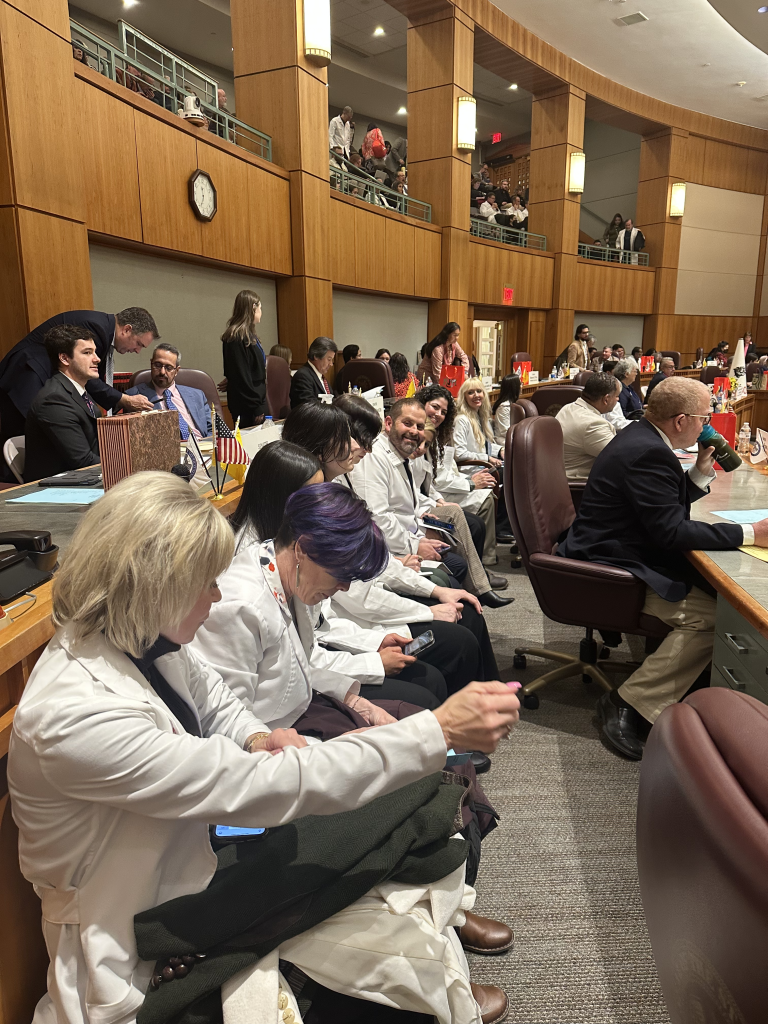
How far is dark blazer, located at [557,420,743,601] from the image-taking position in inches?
85.7

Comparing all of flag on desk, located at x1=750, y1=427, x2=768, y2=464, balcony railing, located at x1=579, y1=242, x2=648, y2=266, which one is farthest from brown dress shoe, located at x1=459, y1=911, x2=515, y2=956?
balcony railing, located at x1=579, y1=242, x2=648, y2=266

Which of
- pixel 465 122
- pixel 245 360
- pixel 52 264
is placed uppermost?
pixel 465 122

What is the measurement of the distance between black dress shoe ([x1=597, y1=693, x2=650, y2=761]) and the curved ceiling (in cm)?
784

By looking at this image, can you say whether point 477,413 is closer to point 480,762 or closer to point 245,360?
point 245,360

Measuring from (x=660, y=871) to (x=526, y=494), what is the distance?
2.07 metres

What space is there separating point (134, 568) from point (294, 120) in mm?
6245

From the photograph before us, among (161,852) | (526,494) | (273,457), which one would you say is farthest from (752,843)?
(526,494)

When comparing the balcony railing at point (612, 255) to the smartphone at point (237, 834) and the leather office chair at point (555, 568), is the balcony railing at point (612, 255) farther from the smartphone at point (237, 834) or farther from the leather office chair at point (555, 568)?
the smartphone at point (237, 834)

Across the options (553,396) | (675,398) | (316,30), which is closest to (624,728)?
(675,398)

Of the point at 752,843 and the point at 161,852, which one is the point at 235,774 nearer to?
the point at 161,852

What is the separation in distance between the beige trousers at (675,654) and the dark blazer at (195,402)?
287 centimetres

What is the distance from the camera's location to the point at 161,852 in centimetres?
90

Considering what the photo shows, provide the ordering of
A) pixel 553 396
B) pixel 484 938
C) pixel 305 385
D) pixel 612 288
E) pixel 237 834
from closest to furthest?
1. pixel 237 834
2. pixel 484 938
3. pixel 305 385
4. pixel 553 396
5. pixel 612 288

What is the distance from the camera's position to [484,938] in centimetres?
155
